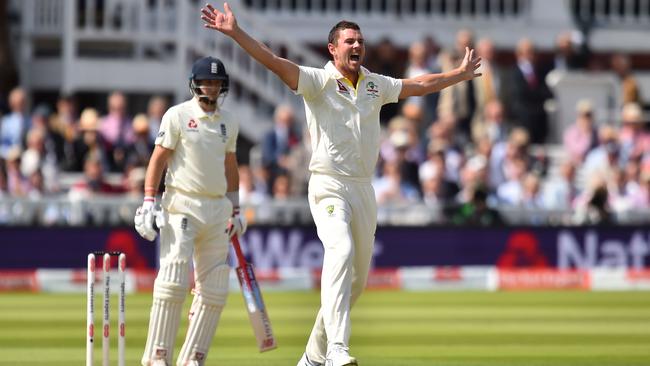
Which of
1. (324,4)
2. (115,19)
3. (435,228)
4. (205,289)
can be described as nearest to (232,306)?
(435,228)

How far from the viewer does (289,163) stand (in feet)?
56.8

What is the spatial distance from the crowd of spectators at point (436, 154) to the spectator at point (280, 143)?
0.05 feet

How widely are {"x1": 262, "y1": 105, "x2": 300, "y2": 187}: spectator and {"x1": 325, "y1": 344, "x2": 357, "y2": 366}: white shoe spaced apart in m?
9.41

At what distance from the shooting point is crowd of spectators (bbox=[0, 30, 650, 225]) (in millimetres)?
16609

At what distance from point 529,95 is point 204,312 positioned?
37.1 feet

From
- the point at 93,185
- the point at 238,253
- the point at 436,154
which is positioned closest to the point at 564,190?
the point at 436,154

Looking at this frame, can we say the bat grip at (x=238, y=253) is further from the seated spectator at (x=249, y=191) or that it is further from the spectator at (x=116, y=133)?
the spectator at (x=116, y=133)

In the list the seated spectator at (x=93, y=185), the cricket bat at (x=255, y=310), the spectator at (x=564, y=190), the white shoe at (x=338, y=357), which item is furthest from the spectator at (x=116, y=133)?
the white shoe at (x=338, y=357)

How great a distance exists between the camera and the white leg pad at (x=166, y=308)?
8.22 metres

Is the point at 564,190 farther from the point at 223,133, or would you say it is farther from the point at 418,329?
the point at 223,133

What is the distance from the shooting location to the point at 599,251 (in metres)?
16.9

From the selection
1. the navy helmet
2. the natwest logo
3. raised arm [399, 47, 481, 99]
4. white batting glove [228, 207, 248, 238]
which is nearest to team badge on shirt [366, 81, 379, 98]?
raised arm [399, 47, 481, 99]

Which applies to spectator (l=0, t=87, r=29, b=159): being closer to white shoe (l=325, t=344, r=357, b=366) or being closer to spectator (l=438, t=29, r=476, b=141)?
spectator (l=438, t=29, r=476, b=141)

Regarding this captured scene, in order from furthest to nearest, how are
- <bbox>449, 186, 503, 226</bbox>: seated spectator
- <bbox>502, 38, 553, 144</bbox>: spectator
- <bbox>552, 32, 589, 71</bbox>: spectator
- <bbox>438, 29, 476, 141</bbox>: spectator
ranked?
<bbox>552, 32, 589, 71</bbox>: spectator → <bbox>502, 38, 553, 144</bbox>: spectator → <bbox>438, 29, 476, 141</bbox>: spectator → <bbox>449, 186, 503, 226</bbox>: seated spectator
